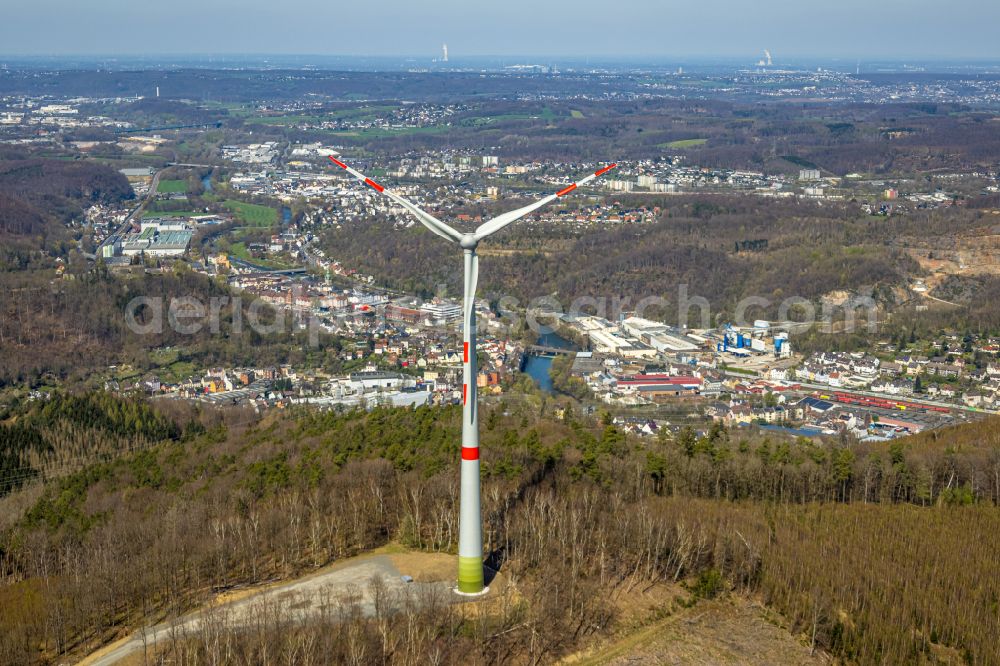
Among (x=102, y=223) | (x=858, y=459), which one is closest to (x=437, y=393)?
(x=858, y=459)

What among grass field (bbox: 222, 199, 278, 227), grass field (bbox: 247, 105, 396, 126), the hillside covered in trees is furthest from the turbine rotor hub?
grass field (bbox: 247, 105, 396, 126)

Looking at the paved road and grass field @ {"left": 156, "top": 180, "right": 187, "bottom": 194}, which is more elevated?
the paved road

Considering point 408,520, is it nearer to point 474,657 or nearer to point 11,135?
point 474,657

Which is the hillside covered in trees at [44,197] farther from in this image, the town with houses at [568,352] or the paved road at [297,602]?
the paved road at [297,602]

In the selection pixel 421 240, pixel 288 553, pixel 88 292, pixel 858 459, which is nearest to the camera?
pixel 288 553

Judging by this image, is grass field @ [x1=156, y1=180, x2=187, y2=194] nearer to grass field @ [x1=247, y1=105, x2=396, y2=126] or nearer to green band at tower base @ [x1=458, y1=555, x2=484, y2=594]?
grass field @ [x1=247, y1=105, x2=396, y2=126]

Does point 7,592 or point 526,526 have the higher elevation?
point 526,526
